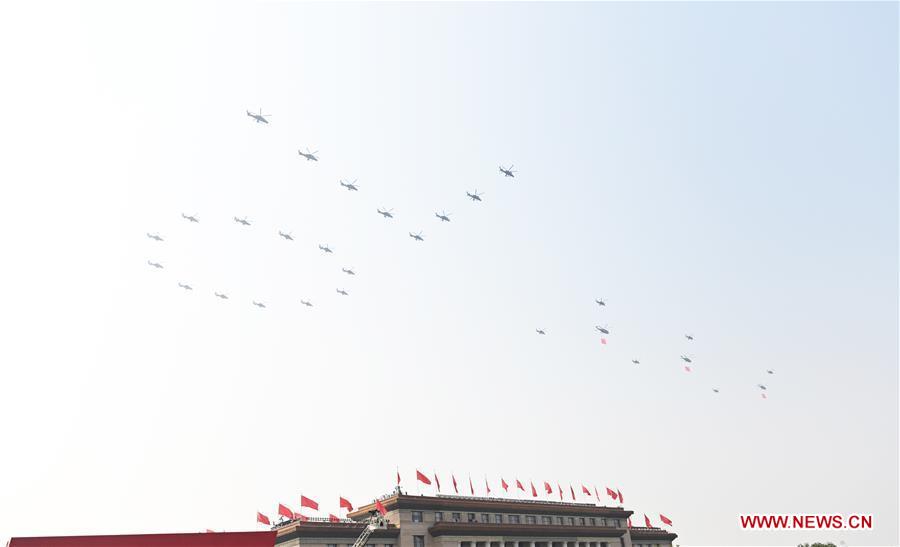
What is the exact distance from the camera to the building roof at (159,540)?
42.4 metres

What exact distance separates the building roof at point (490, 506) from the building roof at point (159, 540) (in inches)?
1167

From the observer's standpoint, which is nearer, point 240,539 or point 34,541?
point 34,541

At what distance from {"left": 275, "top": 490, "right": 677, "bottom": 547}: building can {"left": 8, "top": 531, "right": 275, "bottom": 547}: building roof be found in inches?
779

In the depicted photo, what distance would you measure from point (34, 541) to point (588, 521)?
74072 mm

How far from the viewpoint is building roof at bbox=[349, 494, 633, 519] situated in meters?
76.3

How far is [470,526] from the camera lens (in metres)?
78.2

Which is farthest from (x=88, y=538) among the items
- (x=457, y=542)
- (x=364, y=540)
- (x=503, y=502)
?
(x=503, y=502)

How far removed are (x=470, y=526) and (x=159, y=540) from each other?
41.7 meters

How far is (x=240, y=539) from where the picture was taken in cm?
4706

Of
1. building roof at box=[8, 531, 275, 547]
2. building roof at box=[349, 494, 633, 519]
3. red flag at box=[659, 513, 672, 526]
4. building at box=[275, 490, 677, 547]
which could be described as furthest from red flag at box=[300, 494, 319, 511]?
red flag at box=[659, 513, 672, 526]

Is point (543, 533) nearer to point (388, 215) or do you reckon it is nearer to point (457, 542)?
point (457, 542)

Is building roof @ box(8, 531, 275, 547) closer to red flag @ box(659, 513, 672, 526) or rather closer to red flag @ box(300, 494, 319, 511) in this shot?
red flag @ box(300, 494, 319, 511)

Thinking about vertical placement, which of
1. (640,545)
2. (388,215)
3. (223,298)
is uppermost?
(388,215)

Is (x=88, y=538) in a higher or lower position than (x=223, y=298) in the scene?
lower
